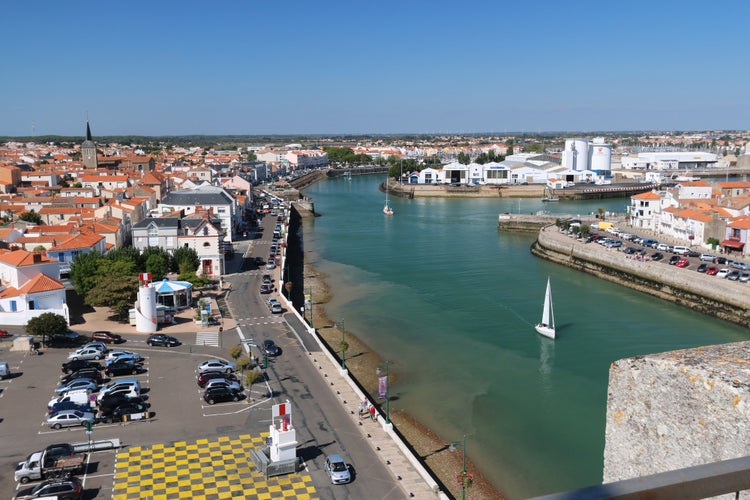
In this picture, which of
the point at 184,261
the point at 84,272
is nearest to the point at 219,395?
the point at 84,272

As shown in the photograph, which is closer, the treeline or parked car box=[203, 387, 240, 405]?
parked car box=[203, 387, 240, 405]

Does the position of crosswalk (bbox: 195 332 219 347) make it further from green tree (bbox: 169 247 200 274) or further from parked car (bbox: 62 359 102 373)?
green tree (bbox: 169 247 200 274)

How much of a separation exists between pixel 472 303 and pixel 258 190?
→ 27.8 m

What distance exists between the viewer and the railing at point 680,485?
898 mm

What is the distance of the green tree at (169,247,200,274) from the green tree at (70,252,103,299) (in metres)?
1.99

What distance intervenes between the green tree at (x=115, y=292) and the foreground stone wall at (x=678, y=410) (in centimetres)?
1275

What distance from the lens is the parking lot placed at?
7.47 metres

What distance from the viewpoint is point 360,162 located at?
6962 cm

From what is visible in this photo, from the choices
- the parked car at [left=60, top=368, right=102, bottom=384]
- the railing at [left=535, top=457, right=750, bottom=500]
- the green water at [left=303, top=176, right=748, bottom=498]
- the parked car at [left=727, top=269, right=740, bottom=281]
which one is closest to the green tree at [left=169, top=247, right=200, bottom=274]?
the green water at [left=303, top=176, right=748, bottom=498]

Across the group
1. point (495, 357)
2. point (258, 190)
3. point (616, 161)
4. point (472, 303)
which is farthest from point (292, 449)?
point (616, 161)

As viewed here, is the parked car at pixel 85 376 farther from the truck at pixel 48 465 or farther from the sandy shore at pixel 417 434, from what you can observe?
the sandy shore at pixel 417 434

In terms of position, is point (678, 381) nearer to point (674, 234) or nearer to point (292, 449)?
point (292, 449)

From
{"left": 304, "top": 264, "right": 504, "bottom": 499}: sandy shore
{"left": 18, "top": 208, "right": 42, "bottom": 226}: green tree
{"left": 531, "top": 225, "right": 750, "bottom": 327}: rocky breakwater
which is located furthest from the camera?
{"left": 18, "top": 208, "right": 42, "bottom": 226}: green tree

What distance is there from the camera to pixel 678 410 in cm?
169
